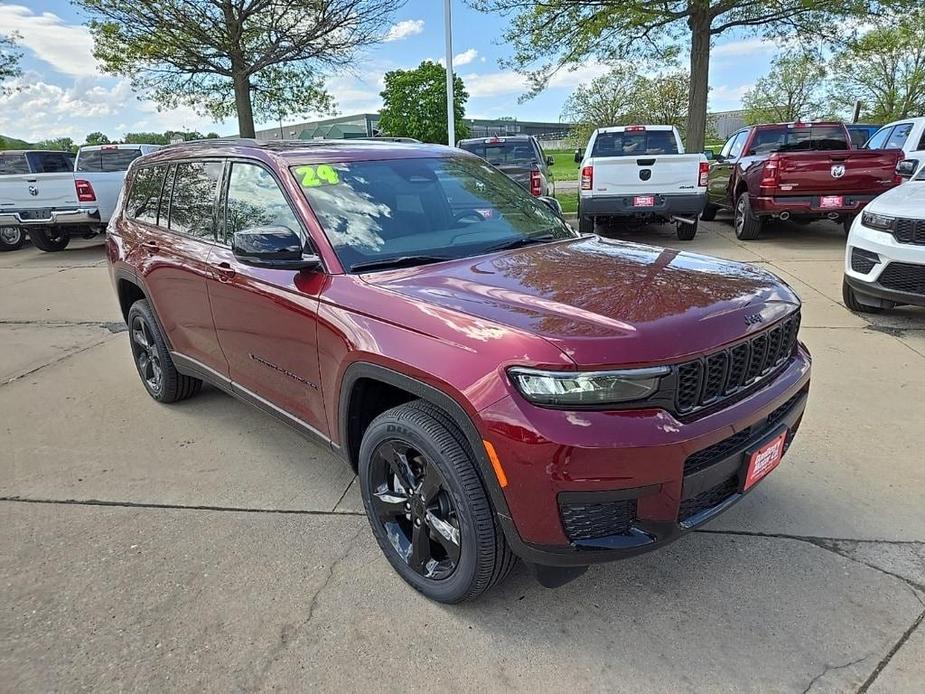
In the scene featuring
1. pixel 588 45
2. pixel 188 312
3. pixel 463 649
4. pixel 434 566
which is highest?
pixel 588 45

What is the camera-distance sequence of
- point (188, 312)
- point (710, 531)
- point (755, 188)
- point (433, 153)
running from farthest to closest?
point (755, 188), point (188, 312), point (433, 153), point (710, 531)

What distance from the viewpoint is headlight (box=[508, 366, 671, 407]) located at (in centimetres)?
200

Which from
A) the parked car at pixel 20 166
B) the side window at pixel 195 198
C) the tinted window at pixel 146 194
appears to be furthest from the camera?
the parked car at pixel 20 166

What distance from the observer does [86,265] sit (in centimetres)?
1112

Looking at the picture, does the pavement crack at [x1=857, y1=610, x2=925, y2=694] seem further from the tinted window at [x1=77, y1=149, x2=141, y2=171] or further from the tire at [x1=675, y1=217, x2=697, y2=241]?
the tinted window at [x1=77, y1=149, x2=141, y2=171]

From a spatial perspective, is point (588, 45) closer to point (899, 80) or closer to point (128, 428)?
point (128, 428)

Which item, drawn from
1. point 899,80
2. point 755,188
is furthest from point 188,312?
point 899,80

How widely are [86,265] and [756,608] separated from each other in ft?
38.4

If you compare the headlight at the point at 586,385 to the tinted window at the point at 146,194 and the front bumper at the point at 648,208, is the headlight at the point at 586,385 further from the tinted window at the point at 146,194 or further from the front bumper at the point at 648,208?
the front bumper at the point at 648,208

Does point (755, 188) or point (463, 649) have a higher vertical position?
point (755, 188)

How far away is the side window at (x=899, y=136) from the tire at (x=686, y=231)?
3.69 m

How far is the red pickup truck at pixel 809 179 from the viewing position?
29.7ft

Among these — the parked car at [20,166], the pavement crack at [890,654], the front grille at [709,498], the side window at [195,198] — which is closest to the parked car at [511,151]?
the side window at [195,198]

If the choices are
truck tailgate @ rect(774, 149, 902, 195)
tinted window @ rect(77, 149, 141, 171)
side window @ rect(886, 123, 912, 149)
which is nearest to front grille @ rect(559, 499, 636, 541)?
truck tailgate @ rect(774, 149, 902, 195)
